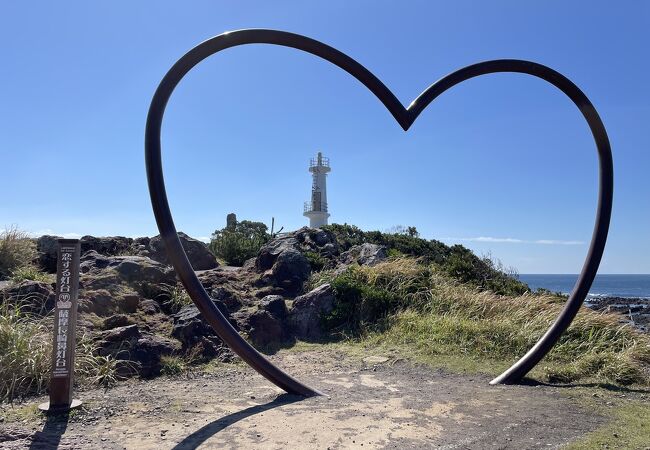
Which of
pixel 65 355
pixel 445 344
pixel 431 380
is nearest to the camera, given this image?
pixel 65 355

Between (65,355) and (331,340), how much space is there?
509 centimetres

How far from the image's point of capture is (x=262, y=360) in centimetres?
614

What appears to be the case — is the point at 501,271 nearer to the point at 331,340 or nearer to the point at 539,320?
the point at 539,320

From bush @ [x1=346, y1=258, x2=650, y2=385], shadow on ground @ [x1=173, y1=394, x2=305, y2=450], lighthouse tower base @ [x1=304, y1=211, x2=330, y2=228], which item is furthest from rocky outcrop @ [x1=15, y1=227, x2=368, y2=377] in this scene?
lighthouse tower base @ [x1=304, y1=211, x2=330, y2=228]

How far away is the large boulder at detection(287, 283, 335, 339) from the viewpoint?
9703 millimetres

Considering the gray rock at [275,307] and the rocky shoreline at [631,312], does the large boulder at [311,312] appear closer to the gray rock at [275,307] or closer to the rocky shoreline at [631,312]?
the gray rock at [275,307]

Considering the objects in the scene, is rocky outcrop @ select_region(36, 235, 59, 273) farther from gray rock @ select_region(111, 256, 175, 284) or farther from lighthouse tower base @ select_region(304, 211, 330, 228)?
lighthouse tower base @ select_region(304, 211, 330, 228)

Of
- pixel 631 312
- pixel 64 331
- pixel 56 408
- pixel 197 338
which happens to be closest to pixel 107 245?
pixel 197 338

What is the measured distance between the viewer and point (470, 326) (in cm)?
884

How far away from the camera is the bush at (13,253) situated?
10284mm

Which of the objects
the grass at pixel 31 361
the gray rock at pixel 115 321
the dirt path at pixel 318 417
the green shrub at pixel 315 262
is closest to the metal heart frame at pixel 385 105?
the dirt path at pixel 318 417

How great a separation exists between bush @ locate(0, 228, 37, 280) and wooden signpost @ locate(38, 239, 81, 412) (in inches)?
219

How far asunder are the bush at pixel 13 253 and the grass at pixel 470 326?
234 inches

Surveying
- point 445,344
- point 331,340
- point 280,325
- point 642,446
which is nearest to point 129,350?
point 280,325
